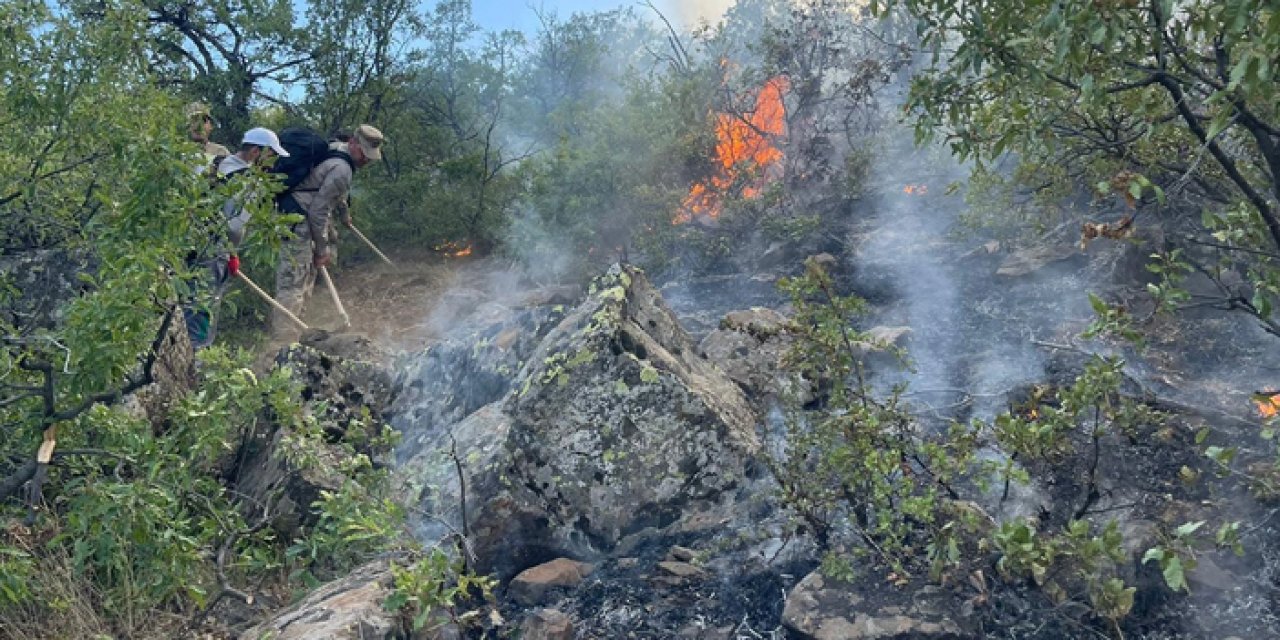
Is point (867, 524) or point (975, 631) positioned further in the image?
point (867, 524)

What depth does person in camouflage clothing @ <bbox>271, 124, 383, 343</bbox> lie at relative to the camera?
8109 mm

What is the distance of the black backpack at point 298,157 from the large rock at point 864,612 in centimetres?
609

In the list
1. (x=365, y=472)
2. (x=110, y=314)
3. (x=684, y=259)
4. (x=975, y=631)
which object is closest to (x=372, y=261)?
(x=684, y=259)

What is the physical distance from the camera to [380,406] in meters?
5.78

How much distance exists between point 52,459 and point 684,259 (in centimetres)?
653

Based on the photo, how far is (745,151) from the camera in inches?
413

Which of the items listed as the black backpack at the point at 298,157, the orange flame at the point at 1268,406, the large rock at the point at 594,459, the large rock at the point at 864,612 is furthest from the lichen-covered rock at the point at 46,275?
the orange flame at the point at 1268,406

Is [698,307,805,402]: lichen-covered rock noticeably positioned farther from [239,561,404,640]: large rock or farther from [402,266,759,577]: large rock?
[239,561,404,640]: large rock

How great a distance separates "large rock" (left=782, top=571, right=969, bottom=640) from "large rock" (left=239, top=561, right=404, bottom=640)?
1.52 m

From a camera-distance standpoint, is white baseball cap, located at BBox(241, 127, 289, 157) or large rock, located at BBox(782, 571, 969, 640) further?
white baseball cap, located at BBox(241, 127, 289, 157)

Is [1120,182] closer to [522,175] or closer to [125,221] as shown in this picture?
[125,221]

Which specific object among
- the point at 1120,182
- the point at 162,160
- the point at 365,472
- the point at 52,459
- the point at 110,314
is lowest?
the point at 365,472

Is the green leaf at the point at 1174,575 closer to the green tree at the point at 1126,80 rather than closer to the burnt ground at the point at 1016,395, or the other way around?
the burnt ground at the point at 1016,395

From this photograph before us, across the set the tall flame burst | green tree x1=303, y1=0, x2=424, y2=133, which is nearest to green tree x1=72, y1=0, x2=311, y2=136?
green tree x1=303, y1=0, x2=424, y2=133
